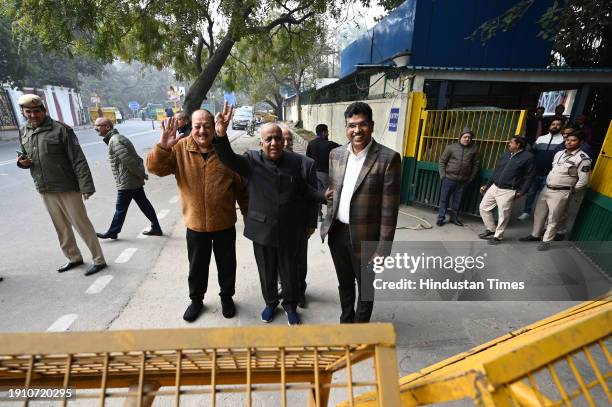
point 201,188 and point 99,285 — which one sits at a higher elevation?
point 201,188

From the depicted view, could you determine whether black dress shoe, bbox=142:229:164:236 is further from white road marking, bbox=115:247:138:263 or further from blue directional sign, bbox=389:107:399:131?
blue directional sign, bbox=389:107:399:131

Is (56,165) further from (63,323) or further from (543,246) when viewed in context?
(543,246)

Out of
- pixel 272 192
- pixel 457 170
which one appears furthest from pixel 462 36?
pixel 272 192

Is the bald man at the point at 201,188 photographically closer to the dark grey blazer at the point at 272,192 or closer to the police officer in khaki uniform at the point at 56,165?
the dark grey blazer at the point at 272,192

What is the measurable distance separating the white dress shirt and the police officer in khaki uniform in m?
2.61

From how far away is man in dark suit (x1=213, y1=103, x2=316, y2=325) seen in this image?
7.36 ft

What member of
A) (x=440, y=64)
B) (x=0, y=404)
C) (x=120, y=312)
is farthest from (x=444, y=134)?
(x=0, y=404)

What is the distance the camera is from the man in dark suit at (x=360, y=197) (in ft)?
6.84

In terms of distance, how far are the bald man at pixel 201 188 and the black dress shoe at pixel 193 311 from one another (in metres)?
0.14

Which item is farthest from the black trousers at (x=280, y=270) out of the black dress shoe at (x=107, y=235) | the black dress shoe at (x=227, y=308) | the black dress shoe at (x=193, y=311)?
the black dress shoe at (x=107, y=235)

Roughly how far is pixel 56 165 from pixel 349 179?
2884 mm

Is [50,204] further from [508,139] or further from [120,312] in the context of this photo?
[508,139]

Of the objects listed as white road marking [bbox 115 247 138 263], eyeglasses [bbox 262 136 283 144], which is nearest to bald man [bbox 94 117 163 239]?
white road marking [bbox 115 247 138 263]

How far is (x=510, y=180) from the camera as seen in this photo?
4039mm
